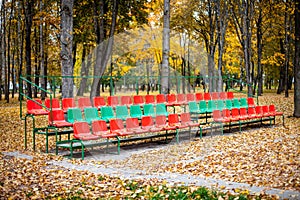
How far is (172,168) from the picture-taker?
30.0ft

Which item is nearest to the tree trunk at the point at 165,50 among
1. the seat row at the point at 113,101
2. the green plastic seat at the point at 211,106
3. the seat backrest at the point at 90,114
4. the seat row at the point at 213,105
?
the seat row at the point at 113,101

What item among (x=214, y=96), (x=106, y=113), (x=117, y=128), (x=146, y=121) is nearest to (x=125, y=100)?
(x=106, y=113)

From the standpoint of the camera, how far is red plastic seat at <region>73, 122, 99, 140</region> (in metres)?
10.7

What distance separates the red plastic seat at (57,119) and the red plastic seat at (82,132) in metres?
0.95

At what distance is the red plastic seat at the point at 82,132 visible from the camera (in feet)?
35.2

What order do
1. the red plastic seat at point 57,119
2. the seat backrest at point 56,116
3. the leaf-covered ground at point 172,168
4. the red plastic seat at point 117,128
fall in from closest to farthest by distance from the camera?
the leaf-covered ground at point 172,168
the red plastic seat at point 117,128
the red plastic seat at point 57,119
the seat backrest at point 56,116

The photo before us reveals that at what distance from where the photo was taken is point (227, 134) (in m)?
14.6

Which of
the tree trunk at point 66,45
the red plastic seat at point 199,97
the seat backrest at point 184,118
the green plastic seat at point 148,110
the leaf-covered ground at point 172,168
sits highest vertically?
the tree trunk at point 66,45

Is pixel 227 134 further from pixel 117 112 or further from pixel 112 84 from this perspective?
pixel 112 84

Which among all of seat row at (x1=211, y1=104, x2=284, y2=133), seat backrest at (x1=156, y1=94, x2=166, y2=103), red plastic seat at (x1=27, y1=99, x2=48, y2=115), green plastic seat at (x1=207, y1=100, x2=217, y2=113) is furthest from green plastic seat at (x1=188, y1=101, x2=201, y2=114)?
red plastic seat at (x1=27, y1=99, x2=48, y2=115)

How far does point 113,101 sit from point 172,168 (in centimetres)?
689

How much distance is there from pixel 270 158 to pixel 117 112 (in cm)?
577

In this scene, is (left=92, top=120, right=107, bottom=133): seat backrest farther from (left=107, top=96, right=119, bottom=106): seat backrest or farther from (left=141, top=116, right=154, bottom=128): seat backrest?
(left=107, top=96, right=119, bottom=106): seat backrest

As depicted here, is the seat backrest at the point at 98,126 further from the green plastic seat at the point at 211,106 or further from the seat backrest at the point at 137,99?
the green plastic seat at the point at 211,106
